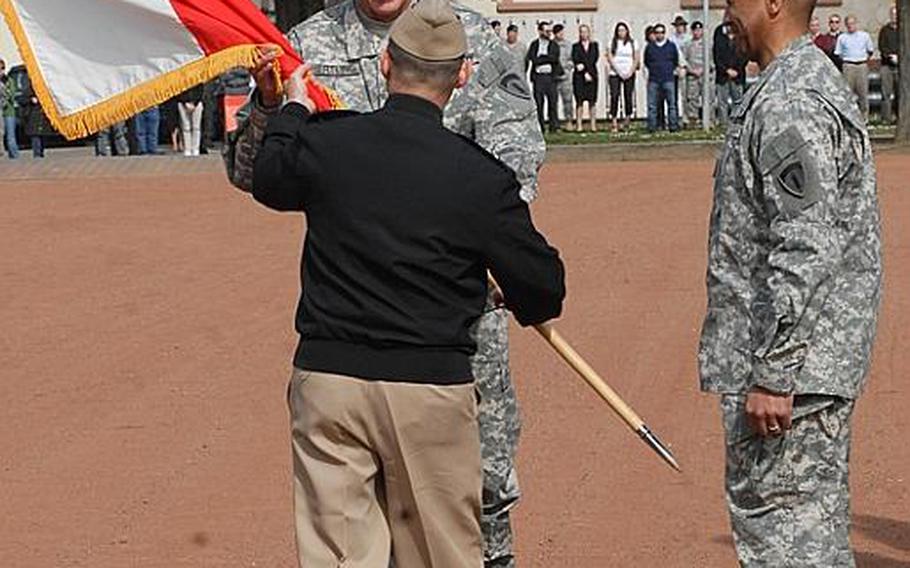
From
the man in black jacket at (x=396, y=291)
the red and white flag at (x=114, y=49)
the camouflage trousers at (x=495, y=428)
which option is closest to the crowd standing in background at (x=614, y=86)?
the red and white flag at (x=114, y=49)

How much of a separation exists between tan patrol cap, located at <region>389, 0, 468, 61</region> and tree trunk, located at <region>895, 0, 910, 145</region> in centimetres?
2355

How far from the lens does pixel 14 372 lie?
12.1m

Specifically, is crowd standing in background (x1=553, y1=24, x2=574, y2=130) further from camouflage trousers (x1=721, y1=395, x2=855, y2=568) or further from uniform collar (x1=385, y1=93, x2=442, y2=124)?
uniform collar (x1=385, y1=93, x2=442, y2=124)

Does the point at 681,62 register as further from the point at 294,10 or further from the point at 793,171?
the point at 793,171

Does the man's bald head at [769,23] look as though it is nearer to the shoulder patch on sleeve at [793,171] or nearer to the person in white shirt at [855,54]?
the shoulder patch on sleeve at [793,171]

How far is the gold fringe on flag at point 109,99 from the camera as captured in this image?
6336 mm

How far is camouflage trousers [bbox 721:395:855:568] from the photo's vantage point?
541cm

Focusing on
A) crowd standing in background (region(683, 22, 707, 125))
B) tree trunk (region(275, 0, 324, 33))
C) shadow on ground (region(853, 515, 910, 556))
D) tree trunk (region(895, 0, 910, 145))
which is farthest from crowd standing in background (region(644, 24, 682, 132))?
shadow on ground (region(853, 515, 910, 556))

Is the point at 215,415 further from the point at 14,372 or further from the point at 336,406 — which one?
the point at 336,406

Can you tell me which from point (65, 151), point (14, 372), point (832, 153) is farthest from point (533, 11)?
point (832, 153)

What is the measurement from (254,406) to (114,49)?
4.57m

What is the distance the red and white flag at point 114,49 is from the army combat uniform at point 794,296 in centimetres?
165

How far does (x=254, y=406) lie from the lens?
1078 centimetres

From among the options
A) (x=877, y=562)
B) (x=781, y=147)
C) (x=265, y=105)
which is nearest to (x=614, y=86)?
(x=877, y=562)
